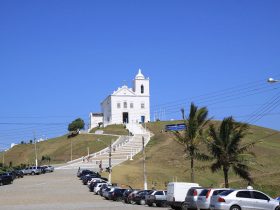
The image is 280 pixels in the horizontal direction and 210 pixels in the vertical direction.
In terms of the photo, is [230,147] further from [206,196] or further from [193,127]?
[206,196]

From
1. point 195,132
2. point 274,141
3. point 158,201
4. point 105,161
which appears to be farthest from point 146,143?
point 158,201

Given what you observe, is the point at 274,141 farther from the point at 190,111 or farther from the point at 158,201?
the point at 158,201

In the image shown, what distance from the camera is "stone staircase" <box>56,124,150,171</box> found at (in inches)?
4058

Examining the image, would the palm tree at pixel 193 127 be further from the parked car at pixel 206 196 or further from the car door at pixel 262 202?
the car door at pixel 262 202

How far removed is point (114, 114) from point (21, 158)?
100 ft

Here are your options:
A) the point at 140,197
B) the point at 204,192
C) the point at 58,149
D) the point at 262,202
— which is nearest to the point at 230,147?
the point at 140,197

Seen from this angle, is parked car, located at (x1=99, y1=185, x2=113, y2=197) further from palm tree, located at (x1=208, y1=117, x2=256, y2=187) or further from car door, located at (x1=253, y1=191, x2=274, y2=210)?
car door, located at (x1=253, y1=191, x2=274, y2=210)

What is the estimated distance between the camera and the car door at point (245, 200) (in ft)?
89.2

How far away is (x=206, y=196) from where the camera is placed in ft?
94.6

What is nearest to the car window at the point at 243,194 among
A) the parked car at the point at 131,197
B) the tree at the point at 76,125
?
the parked car at the point at 131,197

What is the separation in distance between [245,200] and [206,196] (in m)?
2.27

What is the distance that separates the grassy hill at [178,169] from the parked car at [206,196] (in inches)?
954

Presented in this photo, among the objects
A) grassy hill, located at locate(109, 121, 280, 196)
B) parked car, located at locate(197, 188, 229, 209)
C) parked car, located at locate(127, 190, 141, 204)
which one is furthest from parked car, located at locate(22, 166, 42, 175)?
parked car, located at locate(197, 188, 229, 209)

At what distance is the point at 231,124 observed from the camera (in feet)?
155
